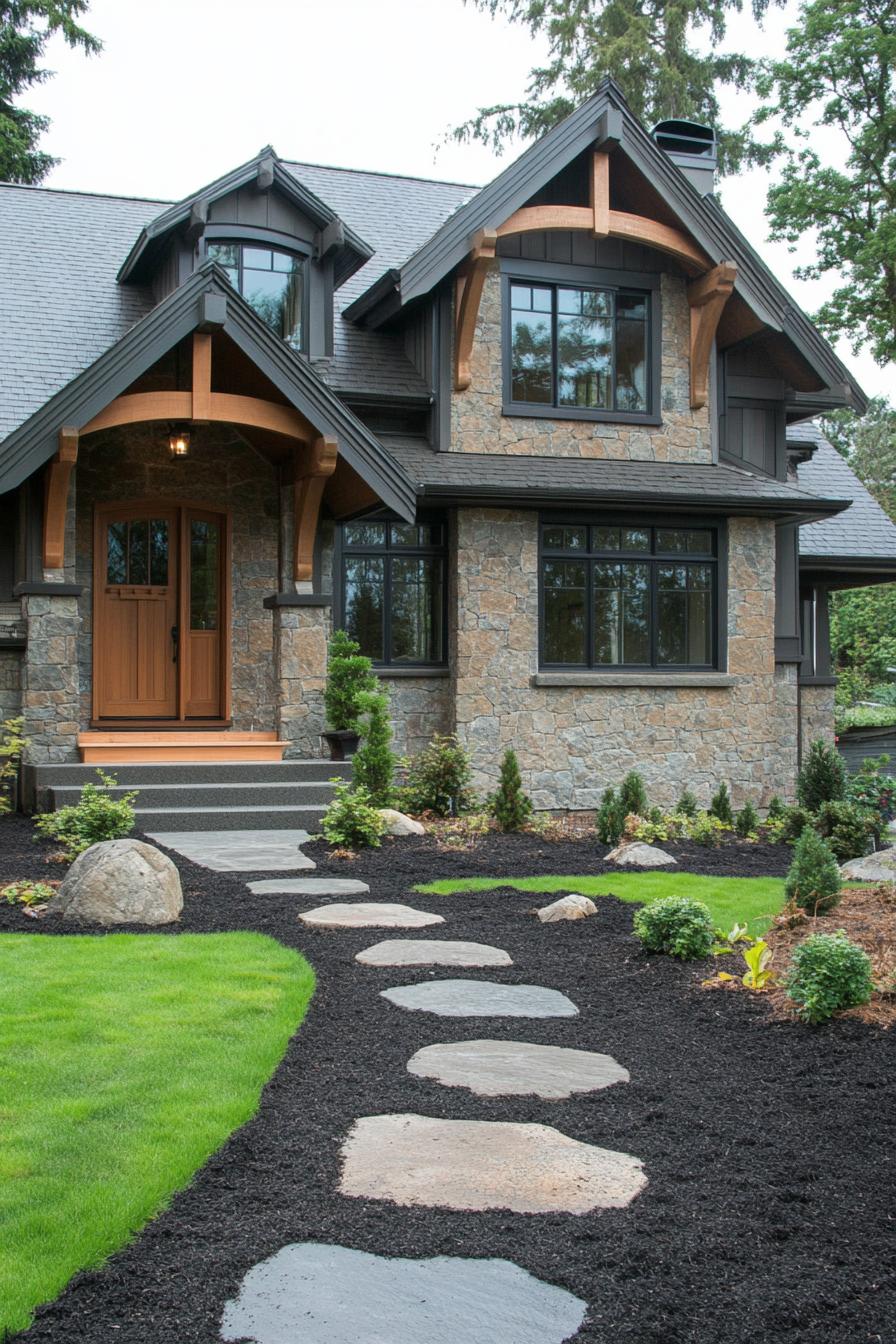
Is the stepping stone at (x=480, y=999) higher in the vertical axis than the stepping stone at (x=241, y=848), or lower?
Answer: lower

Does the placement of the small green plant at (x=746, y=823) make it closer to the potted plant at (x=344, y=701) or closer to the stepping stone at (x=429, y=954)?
the potted plant at (x=344, y=701)

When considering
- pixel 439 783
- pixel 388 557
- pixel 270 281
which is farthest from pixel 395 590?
pixel 270 281

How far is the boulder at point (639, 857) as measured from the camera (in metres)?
9.02

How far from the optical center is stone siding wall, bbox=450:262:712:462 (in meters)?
13.0

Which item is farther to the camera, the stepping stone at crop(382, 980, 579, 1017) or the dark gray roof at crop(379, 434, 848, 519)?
the dark gray roof at crop(379, 434, 848, 519)

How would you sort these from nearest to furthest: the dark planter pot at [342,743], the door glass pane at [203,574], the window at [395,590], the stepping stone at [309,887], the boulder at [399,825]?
1. the stepping stone at [309,887]
2. the boulder at [399,825]
3. the dark planter pot at [342,743]
4. the door glass pane at [203,574]
5. the window at [395,590]

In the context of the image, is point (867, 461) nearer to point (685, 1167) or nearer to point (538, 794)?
point (538, 794)

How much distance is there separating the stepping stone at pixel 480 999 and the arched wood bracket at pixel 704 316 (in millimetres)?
9755

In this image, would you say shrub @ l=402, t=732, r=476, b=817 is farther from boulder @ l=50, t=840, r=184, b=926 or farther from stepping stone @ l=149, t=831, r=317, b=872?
boulder @ l=50, t=840, r=184, b=926

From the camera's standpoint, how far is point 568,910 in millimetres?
6824

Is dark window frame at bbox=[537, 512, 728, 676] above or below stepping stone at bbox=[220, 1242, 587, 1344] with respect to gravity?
above

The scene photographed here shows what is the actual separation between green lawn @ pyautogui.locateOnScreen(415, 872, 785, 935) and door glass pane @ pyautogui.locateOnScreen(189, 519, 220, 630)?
5279 mm

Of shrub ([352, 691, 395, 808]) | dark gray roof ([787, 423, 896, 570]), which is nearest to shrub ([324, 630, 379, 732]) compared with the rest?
shrub ([352, 691, 395, 808])

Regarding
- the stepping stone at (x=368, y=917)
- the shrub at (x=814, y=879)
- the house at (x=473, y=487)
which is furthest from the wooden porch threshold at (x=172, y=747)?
the shrub at (x=814, y=879)
